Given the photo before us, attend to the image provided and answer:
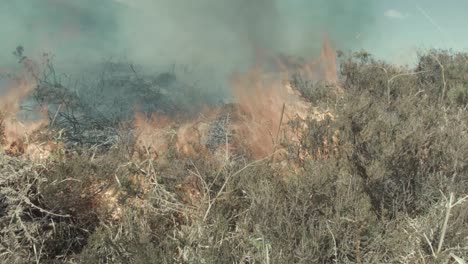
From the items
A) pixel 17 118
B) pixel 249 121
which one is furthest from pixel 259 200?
pixel 17 118

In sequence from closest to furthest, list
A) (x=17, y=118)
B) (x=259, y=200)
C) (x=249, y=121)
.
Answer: (x=259, y=200)
(x=17, y=118)
(x=249, y=121)

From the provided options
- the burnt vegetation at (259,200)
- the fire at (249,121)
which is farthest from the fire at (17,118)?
the fire at (249,121)

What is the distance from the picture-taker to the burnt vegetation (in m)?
3.51

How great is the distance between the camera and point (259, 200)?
3652 mm

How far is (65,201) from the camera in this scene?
3.84m

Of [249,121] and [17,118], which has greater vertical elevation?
[249,121]

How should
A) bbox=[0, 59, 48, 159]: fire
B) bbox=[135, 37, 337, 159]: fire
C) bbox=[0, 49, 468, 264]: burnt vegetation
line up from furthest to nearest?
1. bbox=[135, 37, 337, 159]: fire
2. bbox=[0, 59, 48, 159]: fire
3. bbox=[0, 49, 468, 264]: burnt vegetation

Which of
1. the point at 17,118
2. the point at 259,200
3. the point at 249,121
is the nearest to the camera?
the point at 259,200

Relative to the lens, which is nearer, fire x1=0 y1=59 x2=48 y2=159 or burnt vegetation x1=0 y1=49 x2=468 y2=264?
burnt vegetation x1=0 y1=49 x2=468 y2=264

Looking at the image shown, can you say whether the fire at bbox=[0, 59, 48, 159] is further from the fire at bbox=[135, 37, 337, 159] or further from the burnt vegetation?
the fire at bbox=[135, 37, 337, 159]

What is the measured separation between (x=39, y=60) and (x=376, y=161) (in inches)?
151

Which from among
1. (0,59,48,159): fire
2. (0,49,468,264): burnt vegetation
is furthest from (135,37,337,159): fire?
(0,59,48,159): fire

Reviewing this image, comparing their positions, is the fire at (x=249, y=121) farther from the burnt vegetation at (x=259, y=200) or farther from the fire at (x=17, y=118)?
the fire at (x=17, y=118)

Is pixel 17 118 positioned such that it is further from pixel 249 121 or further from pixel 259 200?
pixel 259 200
